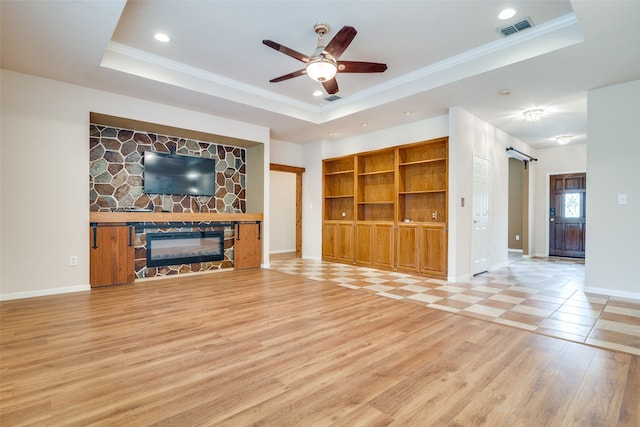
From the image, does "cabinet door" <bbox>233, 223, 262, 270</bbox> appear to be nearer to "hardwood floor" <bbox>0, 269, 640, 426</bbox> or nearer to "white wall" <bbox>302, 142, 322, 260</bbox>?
"white wall" <bbox>302, 142, 322, 260</bbox>

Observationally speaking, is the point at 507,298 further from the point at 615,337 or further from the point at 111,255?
the point at 111,255

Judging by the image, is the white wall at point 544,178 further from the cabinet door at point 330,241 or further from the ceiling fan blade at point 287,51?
the ceiling fan blade at point 287,51

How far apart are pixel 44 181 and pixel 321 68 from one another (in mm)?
3836

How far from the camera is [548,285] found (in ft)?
15.8

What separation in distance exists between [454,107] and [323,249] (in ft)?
13.5

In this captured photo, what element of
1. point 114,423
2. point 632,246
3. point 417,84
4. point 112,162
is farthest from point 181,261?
point 632,246

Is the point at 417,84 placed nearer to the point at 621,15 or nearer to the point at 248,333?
the point at 621,15

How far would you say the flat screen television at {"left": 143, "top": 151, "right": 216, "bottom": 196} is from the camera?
215 inches

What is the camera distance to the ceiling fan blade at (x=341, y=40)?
117 inches

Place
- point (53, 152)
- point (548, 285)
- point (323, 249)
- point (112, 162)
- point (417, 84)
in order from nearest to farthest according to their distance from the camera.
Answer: point (53, 152), point (417, 84), point (548, 285), point (112, 162), point (323, 249)

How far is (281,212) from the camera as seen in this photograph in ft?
31.2

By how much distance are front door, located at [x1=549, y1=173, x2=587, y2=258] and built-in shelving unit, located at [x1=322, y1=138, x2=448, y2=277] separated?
4.58 meters

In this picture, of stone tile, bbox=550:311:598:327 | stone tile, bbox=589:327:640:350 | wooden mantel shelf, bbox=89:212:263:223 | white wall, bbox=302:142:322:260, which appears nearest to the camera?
stone tile, bbox=589:327:640:350

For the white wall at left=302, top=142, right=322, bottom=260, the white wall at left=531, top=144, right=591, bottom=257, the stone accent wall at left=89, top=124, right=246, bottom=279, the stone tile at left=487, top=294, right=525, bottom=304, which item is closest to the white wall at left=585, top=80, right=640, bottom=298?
the stone tile at left=487, top=294, right=525, bottom=304
